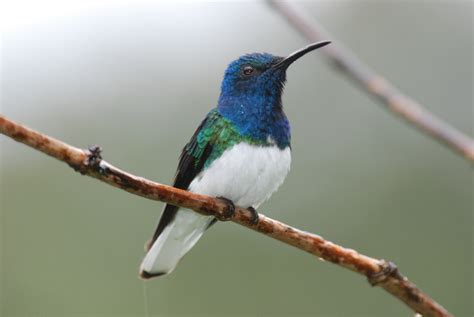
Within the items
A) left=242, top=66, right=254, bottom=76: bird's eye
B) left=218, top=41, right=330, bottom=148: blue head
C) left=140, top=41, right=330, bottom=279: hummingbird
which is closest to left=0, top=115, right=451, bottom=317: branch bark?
left=140, top=41, right=330, bottom=279: hummingbird

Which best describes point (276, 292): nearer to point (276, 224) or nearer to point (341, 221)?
point (341, 221)

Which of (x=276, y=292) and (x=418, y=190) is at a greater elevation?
(x=418, y=190)

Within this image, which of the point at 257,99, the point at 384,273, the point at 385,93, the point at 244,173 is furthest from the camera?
the point at 257,99

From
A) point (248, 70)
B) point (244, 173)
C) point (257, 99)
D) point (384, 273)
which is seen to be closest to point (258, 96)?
point (257, 99)

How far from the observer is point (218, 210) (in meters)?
2.97

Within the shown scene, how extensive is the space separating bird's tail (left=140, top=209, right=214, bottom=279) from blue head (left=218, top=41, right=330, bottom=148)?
25.8 inches

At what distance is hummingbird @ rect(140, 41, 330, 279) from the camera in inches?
136

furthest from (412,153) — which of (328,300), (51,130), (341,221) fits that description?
(51,130)

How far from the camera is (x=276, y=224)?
2.93 metres

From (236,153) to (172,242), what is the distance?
0.83 meters

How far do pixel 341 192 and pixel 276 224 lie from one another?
197 inches

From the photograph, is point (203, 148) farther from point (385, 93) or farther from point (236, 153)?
point (385, 93)

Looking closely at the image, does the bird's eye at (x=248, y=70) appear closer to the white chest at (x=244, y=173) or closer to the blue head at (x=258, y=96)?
the blue head at (x=258, y=96)

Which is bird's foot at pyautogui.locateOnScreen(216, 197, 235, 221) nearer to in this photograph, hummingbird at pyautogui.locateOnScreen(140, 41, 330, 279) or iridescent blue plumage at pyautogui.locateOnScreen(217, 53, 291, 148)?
hummingbird at pyautogui.locateOnScreen(140, 41, 330, 279)
